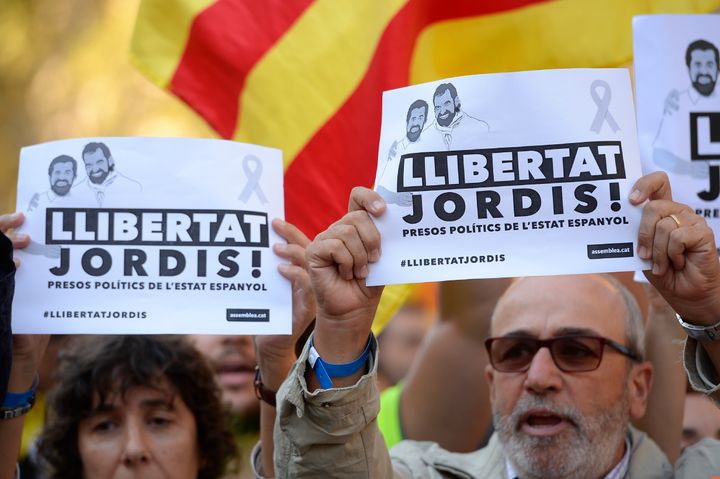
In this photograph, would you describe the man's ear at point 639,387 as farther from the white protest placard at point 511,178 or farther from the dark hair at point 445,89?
the dark hair at point 445,89

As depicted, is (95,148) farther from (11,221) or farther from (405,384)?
(405,384)

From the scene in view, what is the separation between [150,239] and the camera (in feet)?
10.1

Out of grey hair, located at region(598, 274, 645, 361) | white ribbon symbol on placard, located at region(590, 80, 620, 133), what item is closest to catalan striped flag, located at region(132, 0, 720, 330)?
grey hair, located at region(598, 274, 645, 361)

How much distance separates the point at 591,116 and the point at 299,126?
5.19 feet

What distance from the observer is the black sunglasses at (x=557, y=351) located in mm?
3141

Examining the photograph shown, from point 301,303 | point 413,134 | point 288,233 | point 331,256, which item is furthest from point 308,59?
point 331,256

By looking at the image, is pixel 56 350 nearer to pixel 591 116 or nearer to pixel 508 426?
pixel 508 426

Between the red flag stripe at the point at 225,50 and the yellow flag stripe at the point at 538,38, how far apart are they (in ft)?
1.78

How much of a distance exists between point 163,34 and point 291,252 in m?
1.35

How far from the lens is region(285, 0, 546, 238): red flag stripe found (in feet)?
12.9

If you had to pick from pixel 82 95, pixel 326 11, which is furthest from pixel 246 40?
pixel 82 95

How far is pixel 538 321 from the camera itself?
3.20 m

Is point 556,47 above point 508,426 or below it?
above

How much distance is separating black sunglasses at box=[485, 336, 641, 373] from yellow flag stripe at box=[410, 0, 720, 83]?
4.24 feet
